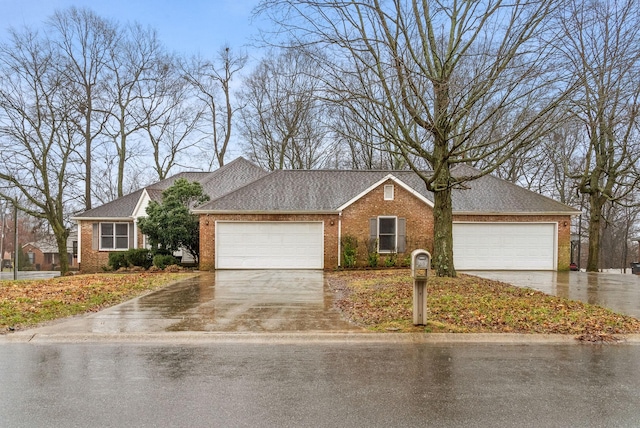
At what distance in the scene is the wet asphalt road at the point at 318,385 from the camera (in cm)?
412

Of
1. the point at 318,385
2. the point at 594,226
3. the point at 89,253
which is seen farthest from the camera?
the point at 89,253

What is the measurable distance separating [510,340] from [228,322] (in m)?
4.65

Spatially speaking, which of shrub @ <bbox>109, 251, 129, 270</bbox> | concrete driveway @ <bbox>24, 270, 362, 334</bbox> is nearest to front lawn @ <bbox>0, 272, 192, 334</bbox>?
concrete driveway @ <bbox>24, 270, 362, 334</bbox>

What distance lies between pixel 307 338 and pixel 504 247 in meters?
15.2

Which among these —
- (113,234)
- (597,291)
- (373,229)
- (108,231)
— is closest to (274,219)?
(373,229)

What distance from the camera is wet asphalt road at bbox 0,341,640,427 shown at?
13.5ft

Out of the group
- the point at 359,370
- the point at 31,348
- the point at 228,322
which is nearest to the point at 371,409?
the point at 359,370

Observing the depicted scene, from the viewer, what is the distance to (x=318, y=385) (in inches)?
195

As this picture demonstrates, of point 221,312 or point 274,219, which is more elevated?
point 274,219

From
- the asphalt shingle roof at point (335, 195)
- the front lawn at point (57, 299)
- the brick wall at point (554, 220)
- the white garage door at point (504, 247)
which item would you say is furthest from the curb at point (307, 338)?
the brick wall at point (554, 220)

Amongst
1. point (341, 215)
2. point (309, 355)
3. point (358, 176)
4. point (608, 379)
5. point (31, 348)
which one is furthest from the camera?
point (358, 176)

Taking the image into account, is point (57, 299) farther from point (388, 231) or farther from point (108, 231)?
point (108, 231)

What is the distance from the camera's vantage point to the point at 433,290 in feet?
35.0

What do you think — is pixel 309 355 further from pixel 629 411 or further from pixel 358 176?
pixel 358 176
